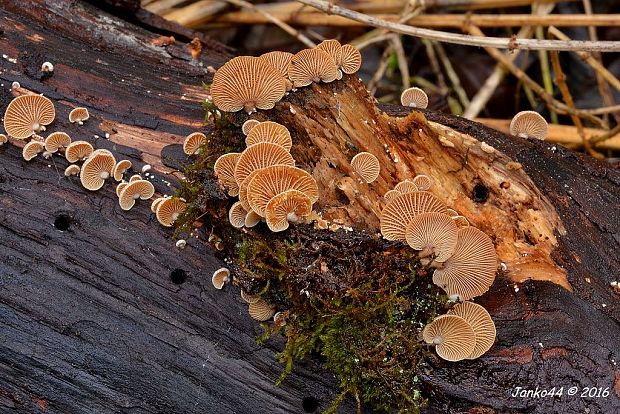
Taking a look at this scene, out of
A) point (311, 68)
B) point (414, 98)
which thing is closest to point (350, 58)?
point (311, 68)

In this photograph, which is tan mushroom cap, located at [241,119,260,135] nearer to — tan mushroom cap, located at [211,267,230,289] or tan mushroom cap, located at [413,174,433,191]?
tan mushroom cap, located at [211,267,230,289]

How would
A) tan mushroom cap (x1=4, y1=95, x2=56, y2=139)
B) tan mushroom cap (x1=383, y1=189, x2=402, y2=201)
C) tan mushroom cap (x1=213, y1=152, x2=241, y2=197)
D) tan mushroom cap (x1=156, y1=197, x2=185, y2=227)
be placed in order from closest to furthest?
tan mushroom cap (x1=213, y1=152, x2=241, y2=197)
tan mushroom cap (x1=383, y1=189, x2=402, y2=201)
tan mushroom cap (x1=156, y1=197, x2=185, y2=227)
tan mushroom cap (x1=4, y1=95, x2=56, y2=139)

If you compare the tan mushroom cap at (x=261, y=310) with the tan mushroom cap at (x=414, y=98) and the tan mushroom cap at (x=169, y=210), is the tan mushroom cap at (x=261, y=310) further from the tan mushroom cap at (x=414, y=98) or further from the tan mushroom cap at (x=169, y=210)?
the tan mushroom cap at (x=414, y=98)

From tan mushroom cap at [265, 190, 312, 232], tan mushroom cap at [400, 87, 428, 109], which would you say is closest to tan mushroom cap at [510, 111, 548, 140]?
tan mushroom cap at [400, 87, 428, 109]

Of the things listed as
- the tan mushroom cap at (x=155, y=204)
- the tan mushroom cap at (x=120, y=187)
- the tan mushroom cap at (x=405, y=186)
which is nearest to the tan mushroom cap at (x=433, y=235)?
the tan mushroom cap at (x=405, y=186)

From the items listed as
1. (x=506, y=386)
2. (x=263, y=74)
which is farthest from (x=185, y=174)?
(x=506, y=386)

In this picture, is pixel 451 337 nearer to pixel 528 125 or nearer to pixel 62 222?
pixel 528 125

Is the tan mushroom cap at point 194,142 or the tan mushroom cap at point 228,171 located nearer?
the tan mushroom cap at point 228,171
